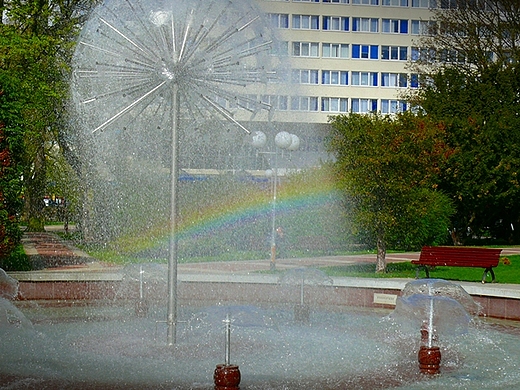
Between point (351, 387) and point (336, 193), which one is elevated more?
point (336, 193)

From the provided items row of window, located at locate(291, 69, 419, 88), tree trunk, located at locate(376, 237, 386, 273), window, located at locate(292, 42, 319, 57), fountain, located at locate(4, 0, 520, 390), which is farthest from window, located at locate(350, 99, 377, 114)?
fountain, located at locate(4, 0, 520, 390)

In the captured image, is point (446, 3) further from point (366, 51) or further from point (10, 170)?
point (10, 170)

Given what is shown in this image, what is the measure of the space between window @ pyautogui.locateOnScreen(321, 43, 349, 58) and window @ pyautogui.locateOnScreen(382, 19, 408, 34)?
3.84 meters

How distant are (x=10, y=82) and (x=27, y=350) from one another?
1447 cm

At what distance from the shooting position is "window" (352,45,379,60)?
7275cm

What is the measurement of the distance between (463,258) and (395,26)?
55.4m

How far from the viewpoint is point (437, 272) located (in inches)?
973

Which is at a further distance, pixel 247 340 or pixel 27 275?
pixel 27 275

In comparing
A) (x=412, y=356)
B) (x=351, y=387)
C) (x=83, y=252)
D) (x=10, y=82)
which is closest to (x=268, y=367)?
(x=351, y=387)

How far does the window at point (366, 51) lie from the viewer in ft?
239

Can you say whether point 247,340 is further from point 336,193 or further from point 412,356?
point 336,193

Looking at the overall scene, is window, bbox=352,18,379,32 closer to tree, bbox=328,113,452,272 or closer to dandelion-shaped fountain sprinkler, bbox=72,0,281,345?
tree, bbox=328,113,452,272

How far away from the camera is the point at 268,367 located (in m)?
9.99

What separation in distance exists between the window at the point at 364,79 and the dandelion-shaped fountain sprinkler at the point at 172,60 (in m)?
60.7
